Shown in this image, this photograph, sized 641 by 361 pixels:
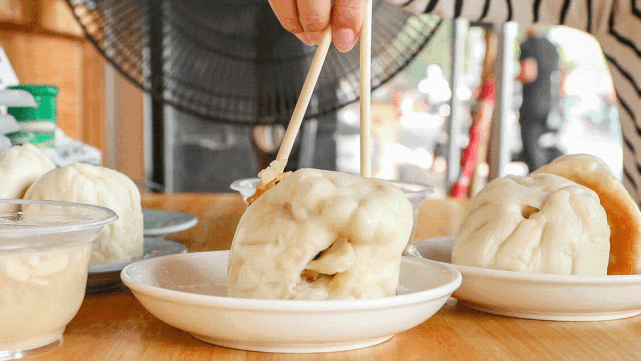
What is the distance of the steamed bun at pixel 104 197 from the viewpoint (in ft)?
1.91

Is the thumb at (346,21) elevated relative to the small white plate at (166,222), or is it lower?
elevated

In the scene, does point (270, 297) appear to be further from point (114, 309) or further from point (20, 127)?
point (20, 127)

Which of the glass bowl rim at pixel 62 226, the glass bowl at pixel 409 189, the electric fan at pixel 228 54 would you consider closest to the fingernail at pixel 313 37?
the glass bowl at pixel 409 189

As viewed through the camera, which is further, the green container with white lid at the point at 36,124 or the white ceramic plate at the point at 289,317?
the green container with white lid at the point at 36,124

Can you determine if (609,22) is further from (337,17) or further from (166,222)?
(166,222)

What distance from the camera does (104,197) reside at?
607 mm

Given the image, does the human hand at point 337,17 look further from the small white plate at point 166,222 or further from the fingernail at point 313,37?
the small white plate at point 166,222

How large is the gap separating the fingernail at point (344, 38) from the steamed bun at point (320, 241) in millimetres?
266

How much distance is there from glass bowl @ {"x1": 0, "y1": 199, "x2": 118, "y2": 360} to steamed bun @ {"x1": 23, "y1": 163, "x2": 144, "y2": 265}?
0.15 m

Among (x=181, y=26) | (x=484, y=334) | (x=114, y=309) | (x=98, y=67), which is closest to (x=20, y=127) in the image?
(x=114, y=309)

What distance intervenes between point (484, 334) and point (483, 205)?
0.14m

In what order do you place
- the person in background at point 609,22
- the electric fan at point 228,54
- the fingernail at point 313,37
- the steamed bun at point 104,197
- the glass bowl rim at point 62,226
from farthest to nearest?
the electric fan at point 228,54 < the person in background at point 609,22 < the fingernail at point 313,37 < the steamed bun at point 104,197 < the glass bowl rim at point 62,226

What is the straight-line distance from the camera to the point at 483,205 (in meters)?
0.56

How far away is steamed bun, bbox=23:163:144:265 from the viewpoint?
1.91ft
